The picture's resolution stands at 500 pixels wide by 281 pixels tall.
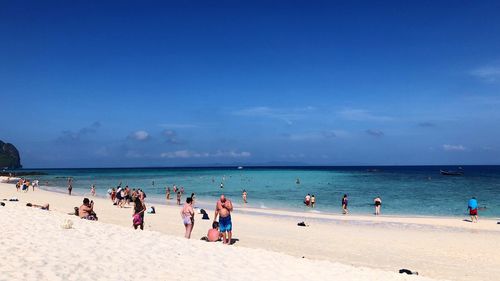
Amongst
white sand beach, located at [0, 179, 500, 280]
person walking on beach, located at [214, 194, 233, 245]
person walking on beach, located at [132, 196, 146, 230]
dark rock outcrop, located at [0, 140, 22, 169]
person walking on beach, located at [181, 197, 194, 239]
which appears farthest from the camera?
dark rock outcrop, located at [0, 140, 22, 169]

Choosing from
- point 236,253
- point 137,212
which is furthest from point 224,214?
point 137,212

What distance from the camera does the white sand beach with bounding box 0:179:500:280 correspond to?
8.87m

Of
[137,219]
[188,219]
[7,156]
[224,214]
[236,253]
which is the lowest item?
[236,253]

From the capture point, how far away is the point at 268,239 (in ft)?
56.6

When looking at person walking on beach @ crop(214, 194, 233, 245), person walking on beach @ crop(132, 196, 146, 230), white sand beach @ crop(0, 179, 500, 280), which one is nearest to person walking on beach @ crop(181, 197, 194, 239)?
white sand beach @ crop(0, 179, 500, 280)

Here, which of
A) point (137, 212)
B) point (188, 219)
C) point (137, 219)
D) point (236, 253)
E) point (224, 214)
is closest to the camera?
point (236, 253)

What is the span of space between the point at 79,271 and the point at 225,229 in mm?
6999

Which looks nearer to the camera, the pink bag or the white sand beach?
the white sand beach

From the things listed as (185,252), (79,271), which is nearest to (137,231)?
(185,252)

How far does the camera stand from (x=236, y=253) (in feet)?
38.5

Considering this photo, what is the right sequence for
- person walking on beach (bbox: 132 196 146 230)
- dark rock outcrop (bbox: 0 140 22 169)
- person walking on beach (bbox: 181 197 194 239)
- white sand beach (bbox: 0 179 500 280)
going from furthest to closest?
dark rock outcrop (bbox: 0 140 22 169), person walking on beach (bbox: 132 196 146 230), person walking on beach (bbox: 181 197 194 239), white sand beach (bbox: 0 179 500 280)

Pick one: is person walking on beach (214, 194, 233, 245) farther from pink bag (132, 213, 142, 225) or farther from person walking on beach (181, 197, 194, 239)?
pink bag (132, 213, 142, 225)

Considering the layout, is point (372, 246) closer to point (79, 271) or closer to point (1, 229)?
point (79, 271)

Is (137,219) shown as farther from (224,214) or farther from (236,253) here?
(236,253)
